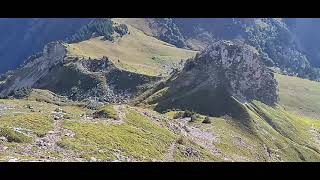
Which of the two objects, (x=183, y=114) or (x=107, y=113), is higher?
(x=107, y=113)

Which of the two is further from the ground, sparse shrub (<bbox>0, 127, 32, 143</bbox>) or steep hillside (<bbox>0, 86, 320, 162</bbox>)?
sparse shrub (<bbox>0, 127, 32, 143</bbox>)

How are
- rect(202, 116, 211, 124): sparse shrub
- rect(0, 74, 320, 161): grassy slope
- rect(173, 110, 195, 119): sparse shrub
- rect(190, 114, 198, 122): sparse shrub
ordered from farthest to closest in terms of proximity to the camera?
rect(173, 110, 195, 119): sparse shrub
rect(202, 116, 211, 124): sparse shrub
rect(190, 114, 198, 122): sparse shrub
rect(0, 74, 320, 161): grassy slope

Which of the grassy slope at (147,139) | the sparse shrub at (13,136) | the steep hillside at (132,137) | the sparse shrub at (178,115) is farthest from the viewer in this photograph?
the sparse shrub at (178,115)

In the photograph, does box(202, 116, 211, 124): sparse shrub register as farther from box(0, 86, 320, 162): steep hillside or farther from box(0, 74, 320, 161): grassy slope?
box(0, 74, 320, 161): grassy slope

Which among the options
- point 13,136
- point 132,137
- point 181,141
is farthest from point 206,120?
point 13,136

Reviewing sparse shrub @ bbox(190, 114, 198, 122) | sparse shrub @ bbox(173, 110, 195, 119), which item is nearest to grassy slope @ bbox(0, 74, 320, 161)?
sparse shrub @ bbox(190, 114, 198, 122)

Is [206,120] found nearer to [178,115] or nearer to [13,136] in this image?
[178,115]

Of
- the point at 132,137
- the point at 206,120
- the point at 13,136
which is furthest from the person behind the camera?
the point at 206,120

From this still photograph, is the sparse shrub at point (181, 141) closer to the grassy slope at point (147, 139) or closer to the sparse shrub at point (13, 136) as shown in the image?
the grassy slope at point (147, 139)

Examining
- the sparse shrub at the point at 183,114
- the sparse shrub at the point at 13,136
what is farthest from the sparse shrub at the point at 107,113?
the sparse shrub at the point at 13,136
